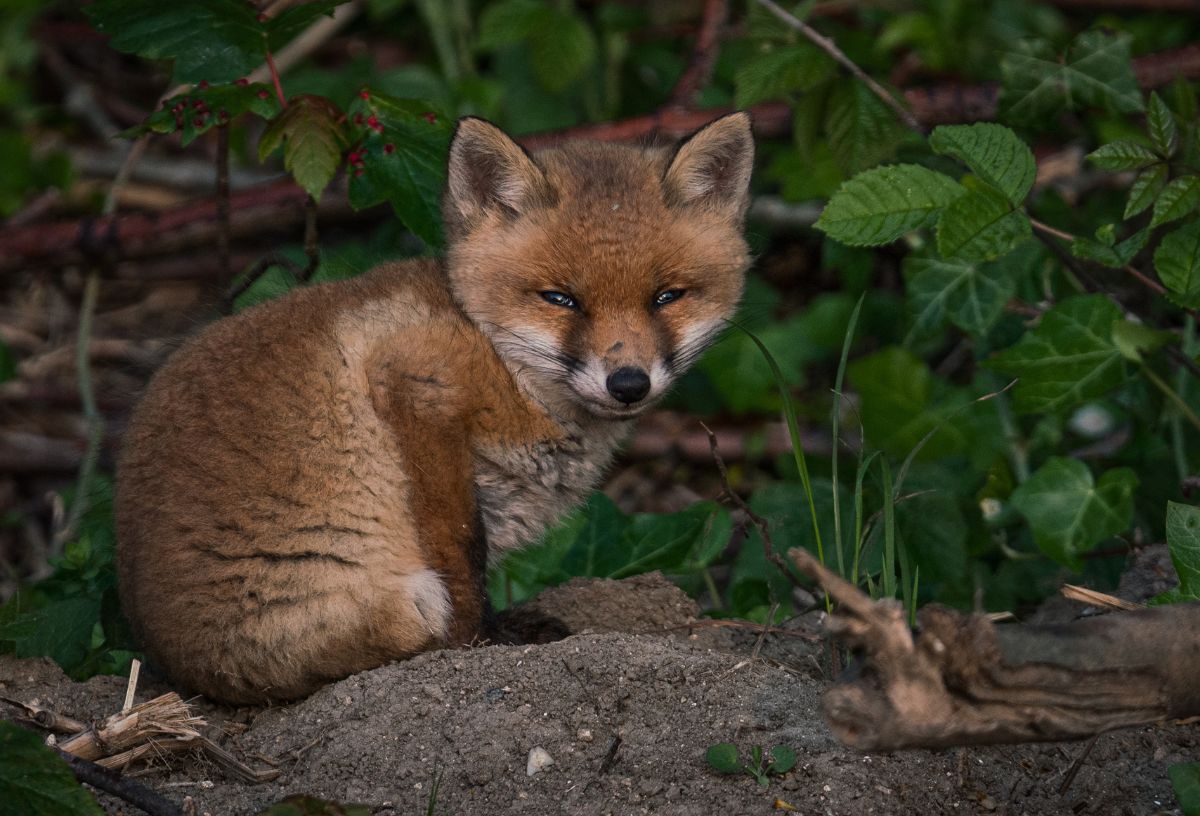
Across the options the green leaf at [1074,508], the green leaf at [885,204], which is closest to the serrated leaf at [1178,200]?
the green leaf at [885,204]

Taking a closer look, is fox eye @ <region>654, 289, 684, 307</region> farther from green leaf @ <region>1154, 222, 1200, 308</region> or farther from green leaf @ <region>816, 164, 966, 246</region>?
green leaf @ <region>1154, 222, 1200, 308</region>

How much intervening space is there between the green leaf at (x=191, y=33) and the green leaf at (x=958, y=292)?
3.12m

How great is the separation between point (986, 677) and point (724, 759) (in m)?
0.78

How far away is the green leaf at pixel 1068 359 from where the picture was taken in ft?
15.2

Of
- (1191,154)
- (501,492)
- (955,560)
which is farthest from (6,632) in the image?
(1191,154)

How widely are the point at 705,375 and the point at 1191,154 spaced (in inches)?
158

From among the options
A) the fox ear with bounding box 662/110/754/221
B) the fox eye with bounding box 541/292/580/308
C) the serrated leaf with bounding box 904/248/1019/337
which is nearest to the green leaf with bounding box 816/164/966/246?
the fox ear with bounding box 662/110/754/221

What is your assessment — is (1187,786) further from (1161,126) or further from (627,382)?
(1161,126)

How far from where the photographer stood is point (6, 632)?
3852 millimetres

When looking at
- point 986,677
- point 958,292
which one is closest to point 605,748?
point 986,677

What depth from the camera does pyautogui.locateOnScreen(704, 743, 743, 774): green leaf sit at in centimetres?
314

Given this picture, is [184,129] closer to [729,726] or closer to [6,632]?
[6,632]

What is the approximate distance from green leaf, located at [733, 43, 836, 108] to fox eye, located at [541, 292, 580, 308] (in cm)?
153

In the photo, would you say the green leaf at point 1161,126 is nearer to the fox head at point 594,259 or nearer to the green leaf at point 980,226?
the green leaf at point 980,226
